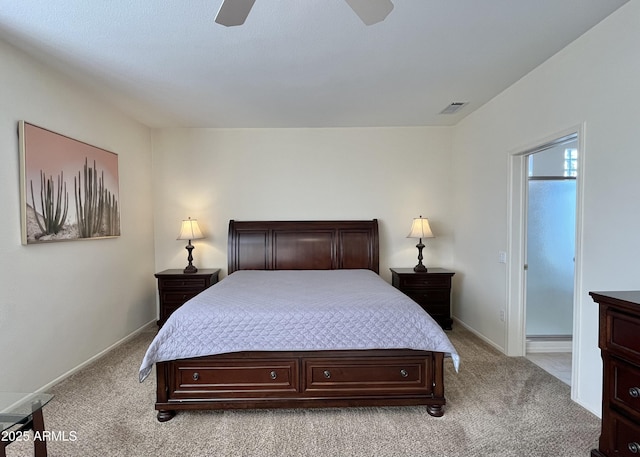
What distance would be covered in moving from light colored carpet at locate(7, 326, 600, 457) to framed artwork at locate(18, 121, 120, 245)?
1368 millimetres

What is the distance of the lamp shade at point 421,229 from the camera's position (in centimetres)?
407

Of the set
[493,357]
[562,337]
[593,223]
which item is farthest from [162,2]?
[562,337]

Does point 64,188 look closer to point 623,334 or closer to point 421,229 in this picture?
point 421,229

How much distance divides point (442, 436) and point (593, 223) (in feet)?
5.85

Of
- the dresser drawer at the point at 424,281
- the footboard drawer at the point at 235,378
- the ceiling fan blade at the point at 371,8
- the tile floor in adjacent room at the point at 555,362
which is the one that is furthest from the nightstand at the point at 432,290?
the ceiling fan blade at the point at 371,8

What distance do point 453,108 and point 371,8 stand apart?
8.50ft

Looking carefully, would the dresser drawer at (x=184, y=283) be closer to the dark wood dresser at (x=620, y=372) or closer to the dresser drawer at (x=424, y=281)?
the dresser drawer at (x=424, y=281)

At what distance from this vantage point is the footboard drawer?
2209 millimetres

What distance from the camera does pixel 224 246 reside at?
4.37 meters

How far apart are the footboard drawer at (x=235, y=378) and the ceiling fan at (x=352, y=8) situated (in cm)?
209

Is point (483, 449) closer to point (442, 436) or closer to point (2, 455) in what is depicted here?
point (442, 436)

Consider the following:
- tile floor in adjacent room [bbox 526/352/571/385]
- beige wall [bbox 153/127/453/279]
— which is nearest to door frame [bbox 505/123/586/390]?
tile floor in adjacent room [bbox 526/352/571/385]

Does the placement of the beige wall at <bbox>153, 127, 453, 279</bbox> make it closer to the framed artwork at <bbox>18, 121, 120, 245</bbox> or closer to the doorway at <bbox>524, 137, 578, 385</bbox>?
the framed artwork at <bbox>18, 121, 120, 245</bbox>

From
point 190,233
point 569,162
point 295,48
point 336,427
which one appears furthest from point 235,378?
point 569,162
